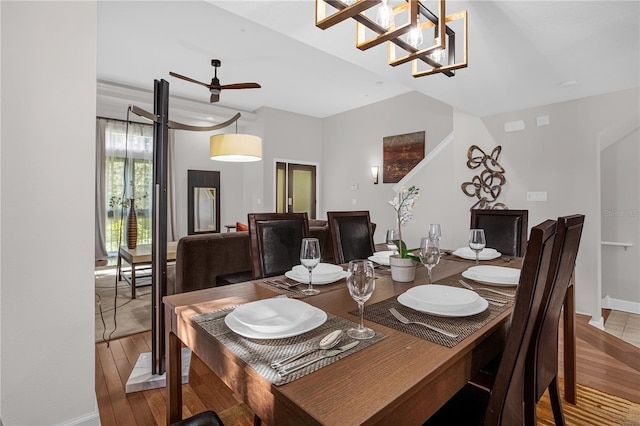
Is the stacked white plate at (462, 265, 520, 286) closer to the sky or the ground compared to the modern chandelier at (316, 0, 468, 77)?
closer to the ground

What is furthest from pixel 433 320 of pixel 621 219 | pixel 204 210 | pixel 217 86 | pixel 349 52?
pixel 204 210

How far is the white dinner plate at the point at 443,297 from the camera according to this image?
40.4 inches

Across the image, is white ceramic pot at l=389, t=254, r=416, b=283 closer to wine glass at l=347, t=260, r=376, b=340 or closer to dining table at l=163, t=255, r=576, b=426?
dining table at l=163, t=255, r=576, b=426

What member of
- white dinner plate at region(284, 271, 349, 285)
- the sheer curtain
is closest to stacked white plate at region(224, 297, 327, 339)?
white dinner plate at region(284, 271, 349, 285)

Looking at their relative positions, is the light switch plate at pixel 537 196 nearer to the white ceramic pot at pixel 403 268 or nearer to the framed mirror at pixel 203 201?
→ the white ceramic pot at pixel 403 268

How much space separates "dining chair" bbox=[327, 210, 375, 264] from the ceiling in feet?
4.01

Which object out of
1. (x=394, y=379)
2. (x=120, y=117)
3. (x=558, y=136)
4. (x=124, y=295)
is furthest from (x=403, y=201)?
(x=120, y=117)

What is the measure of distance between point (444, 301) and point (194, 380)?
1620mm

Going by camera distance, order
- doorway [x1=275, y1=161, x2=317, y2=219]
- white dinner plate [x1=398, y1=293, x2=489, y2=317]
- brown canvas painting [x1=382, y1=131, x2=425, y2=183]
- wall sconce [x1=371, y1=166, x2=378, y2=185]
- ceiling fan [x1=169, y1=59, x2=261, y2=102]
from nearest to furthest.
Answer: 1. white dinner plate [x1=398, y1=293, x2=489, y2=317]
2. ceiling fan [x1=169, y1=59, x2=261, y2=102]
3. brown canvas painting [x1=382, y1=131, x2=425, y2=183]
4. wall sconce [x1=371, y1=166, x2=378, y2=185]
5. doorway [x1=275, y1=161, x2=317, y2=219]

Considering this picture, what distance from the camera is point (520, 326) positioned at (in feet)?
2.62

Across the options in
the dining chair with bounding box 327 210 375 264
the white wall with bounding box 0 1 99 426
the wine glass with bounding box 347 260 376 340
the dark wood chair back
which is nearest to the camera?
the dark wood chair back

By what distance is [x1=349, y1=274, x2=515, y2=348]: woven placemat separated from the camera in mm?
880

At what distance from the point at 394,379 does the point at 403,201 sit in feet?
2.98

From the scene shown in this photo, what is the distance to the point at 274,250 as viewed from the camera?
6.08 feet
